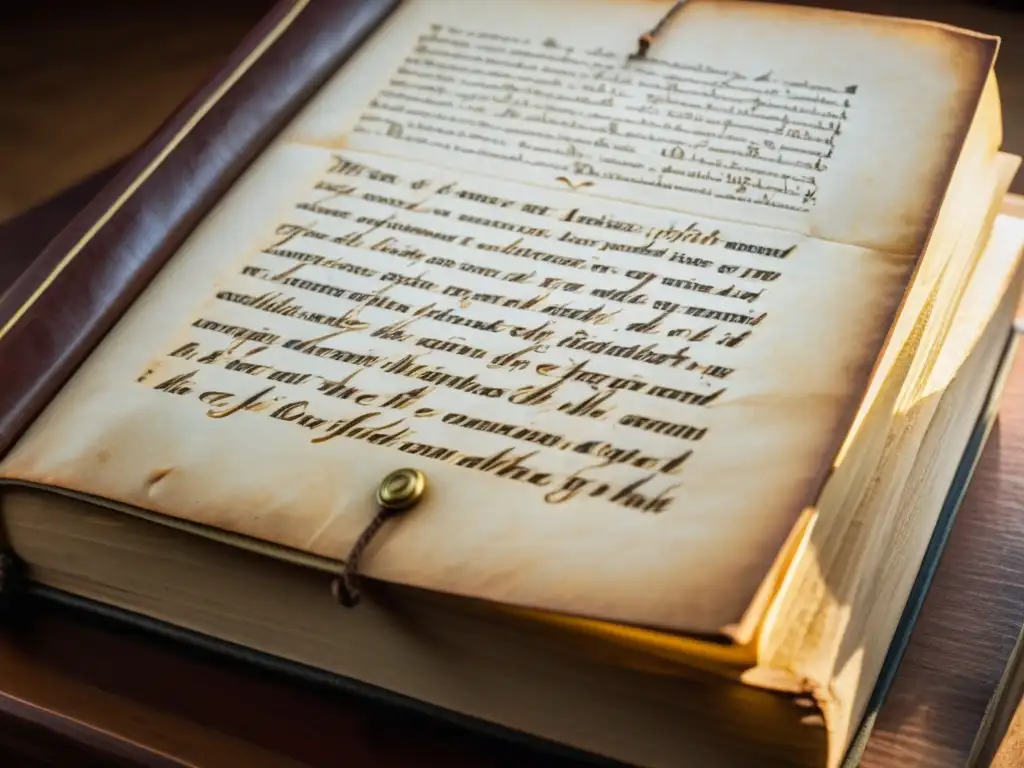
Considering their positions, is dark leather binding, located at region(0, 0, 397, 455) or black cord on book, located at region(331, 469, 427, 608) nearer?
black cord on book, located at region(331, 469, 427, 608)

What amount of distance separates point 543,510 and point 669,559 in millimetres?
50

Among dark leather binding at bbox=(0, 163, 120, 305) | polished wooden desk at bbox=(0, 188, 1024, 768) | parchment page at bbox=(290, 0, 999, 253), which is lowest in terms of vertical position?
polished wooden desk at bbox=(0, 188, 1024, 768)

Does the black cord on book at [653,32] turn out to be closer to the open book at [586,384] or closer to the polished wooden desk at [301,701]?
the open book at [586,384]

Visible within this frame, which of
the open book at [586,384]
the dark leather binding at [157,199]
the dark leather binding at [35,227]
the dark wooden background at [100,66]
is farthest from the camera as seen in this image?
the dark wooden background at [100,66]

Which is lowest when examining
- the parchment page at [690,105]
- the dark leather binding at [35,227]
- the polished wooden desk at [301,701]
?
the polished wooden desk at [301,701]

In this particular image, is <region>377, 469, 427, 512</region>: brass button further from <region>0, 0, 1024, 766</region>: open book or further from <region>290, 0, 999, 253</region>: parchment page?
<region>290, 0, 999, 253</region>: parchment page

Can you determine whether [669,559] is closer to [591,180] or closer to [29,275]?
[591,180]

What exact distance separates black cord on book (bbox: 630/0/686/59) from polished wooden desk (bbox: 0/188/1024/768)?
29 cm

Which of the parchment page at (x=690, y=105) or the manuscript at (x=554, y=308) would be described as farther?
the parchment page at (x=690, y=105)

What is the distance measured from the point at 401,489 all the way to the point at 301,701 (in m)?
0.10

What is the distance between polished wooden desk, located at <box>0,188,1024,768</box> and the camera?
0.40 metres

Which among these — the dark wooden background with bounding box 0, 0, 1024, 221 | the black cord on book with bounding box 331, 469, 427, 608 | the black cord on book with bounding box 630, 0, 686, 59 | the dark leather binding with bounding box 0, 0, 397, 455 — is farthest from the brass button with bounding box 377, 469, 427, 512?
the dark wooden background with bounding box 0, 0, 1024, 221

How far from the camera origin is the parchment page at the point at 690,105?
0.49 m

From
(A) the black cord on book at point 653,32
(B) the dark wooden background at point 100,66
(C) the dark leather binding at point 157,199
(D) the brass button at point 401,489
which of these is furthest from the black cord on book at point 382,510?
(B) the dark wooden background at point 100,66
